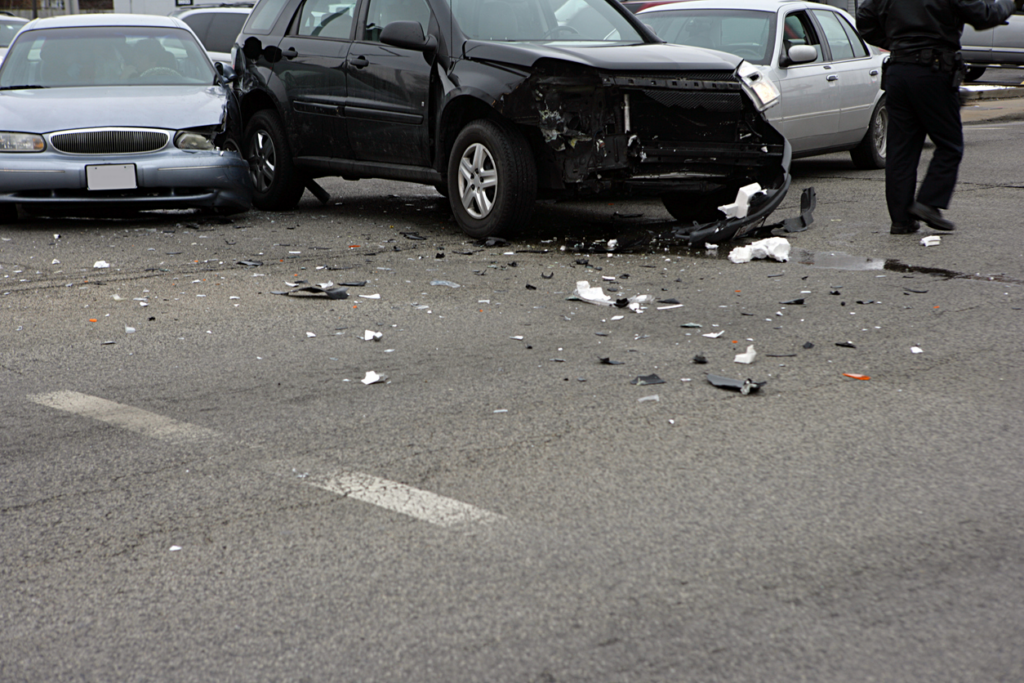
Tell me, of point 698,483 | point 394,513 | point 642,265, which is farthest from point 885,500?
point 642,265

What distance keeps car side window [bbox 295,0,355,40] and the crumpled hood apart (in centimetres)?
152

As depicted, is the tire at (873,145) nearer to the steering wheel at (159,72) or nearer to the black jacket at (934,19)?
the black jacket at (934,19)

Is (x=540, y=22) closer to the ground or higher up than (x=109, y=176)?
higher up

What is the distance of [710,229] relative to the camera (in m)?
7.57

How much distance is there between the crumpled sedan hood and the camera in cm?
841

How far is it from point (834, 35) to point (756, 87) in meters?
4.36

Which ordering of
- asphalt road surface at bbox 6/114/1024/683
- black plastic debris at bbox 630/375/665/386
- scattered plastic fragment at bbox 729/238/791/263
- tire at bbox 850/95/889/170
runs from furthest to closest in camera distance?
tire at bbox 850/95/889/170, scattered plastic fragment at bbox 729/238/791/263, black plastic debris at bbox 630/375/665/386, asphalt road surface at bbox 6/114/1024/683

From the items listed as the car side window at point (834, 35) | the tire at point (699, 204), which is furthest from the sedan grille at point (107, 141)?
the car side window at point (834, 35)

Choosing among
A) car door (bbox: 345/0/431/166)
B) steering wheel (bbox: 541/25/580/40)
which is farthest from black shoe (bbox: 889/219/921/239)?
car door (bbox: 345/0/431/166)

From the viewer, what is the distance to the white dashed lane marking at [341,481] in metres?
3.09

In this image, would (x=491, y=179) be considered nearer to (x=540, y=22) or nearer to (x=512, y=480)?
(x=540, y=22)

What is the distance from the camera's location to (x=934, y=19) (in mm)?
7148

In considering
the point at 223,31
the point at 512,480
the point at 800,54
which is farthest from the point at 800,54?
the point at 223,31

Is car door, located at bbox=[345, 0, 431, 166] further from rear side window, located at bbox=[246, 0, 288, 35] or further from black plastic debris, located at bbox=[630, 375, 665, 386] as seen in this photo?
black plastic debris, located at bbox=[630, 375, 665, 386]
